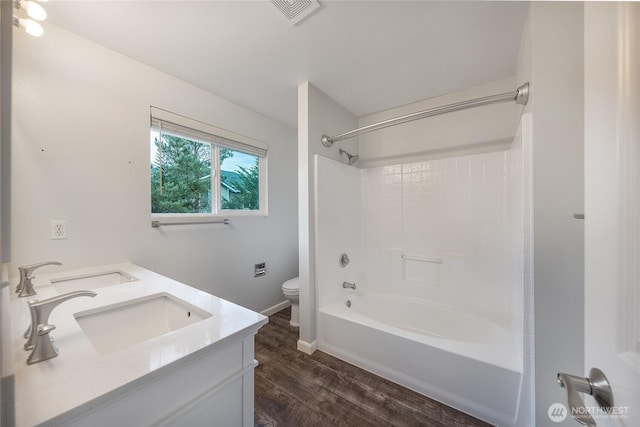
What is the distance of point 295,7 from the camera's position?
121cm

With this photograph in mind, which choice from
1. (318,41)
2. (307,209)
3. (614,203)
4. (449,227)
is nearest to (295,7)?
(318,41)

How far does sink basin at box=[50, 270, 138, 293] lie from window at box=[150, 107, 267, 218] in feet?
1.77

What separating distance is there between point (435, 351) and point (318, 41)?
211 cm

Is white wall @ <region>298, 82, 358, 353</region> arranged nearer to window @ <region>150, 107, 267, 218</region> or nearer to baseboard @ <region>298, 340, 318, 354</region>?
baseboard @ <region>298, 340, 318, 354</region>

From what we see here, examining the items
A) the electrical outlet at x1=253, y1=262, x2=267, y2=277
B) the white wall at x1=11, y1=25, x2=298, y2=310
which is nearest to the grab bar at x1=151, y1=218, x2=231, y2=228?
the white wall at x1=11, y1=25, x2=298, y2=310

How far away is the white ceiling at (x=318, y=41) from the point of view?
4.04 ft

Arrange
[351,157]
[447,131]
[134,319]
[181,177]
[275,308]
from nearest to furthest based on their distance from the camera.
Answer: [134,319] < [181,177] < [447,131] < [351,157] < [275,308]

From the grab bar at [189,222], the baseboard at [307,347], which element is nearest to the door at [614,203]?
the baseboard at [307,347]

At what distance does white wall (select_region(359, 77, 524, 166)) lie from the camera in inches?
73.8

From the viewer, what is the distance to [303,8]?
3.98ft

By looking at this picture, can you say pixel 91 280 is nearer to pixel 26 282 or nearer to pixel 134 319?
pixel 26 282

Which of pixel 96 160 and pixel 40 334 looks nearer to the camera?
pixel 40 334

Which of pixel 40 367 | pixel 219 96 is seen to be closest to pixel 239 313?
pixel 40 367

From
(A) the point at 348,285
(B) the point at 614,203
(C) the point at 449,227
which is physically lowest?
(A) the point at 348,285
